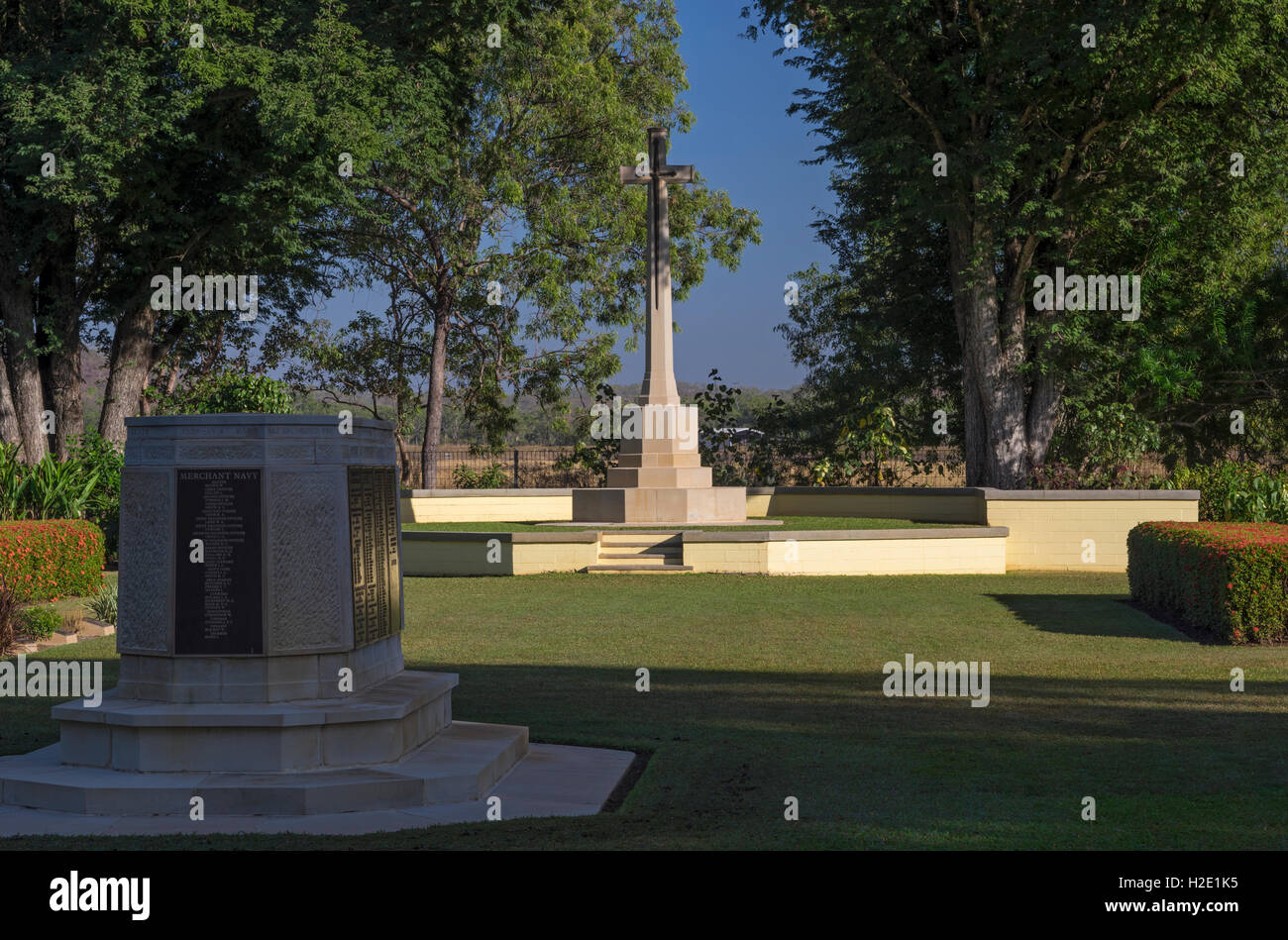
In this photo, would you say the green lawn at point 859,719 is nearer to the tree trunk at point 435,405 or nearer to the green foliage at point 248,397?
the green foliage at point 248,397

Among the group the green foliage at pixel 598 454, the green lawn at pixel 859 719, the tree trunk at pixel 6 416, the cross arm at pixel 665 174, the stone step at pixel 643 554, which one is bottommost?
the green lawn at pixel 859 719

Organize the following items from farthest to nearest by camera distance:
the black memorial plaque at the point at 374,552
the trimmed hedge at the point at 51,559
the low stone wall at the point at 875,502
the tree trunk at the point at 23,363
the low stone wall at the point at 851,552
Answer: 1. the tree trunk at the point at 23,363
2. the low stone wall at the point at 875,502
3. the low stone wall at the point at 851,552
4. the trimmed hedge at the point at 51,559
5. the black memorial plaque at the point at 374,552

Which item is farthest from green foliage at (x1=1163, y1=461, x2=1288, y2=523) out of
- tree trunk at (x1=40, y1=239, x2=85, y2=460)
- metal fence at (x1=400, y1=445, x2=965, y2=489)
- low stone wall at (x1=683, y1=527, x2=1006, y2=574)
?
tree trunk at (x1=40, y1=239, x2=85, y2=460)

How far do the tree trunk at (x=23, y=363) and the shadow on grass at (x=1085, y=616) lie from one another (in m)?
20.7

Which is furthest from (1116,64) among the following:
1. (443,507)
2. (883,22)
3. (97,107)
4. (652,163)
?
(97,107)

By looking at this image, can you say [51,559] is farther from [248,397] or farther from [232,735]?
[232,735]

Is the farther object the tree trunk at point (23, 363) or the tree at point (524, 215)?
the tree at point (524, 215)

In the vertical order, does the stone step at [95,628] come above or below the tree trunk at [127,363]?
below

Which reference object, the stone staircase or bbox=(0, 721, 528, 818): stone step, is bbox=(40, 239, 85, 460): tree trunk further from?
bbox=(0, 721, 528, 818): stone step

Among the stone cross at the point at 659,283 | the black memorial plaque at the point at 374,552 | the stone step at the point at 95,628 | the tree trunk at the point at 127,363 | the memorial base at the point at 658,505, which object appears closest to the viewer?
the black memorial plaque at the point at 374,552

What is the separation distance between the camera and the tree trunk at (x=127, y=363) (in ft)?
94.3

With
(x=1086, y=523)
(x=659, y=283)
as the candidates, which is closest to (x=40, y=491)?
(x=659, y=283)

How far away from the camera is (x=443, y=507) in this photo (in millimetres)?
29047

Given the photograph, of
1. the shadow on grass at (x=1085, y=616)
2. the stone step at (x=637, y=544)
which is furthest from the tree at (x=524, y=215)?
the shadow on grass at (x=1085, y=616)
